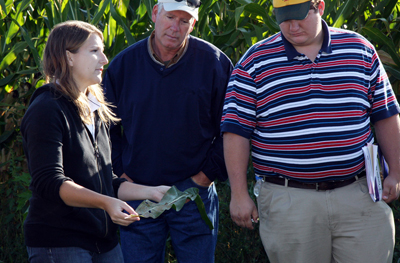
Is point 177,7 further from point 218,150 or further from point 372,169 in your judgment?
point 372,169

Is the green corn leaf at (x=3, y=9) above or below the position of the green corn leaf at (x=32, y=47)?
above

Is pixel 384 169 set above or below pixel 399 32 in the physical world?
below

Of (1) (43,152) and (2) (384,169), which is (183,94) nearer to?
(1) (43,152)

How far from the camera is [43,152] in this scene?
1713 mm

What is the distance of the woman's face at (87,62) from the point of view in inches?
74.9

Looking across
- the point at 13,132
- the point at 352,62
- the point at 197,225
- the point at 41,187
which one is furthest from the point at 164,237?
the point at 13,132

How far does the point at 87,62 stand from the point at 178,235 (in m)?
1.07

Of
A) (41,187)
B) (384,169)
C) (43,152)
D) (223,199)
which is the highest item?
(43,152)

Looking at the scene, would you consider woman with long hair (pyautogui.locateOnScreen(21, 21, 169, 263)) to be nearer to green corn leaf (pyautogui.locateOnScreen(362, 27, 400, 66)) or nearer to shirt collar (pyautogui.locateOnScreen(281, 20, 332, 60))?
shirt collar (pyautogui.locateOnScreen(281, 20, 332, 60))

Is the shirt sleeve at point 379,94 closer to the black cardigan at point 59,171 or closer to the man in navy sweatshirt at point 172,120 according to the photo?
the man in navy sweatshirt at point 172,120

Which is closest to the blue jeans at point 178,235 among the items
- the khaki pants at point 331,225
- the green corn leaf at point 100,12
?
the khaki pants at point 331,225

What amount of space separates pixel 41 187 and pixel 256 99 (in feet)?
3.38

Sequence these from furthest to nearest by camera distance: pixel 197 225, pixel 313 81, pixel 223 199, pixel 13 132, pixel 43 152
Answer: pixel 13 132 < pixel 223 199 < pixel 197 225 < pixel 313 81 < pixel 43 152

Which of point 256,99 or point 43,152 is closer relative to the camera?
point 43,152
